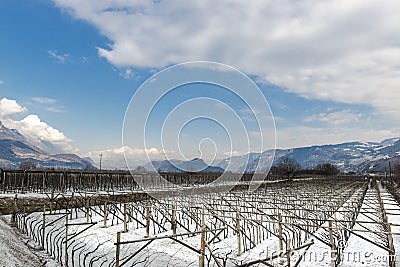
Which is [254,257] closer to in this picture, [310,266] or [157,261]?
[310,266]

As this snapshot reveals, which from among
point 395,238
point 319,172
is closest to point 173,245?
point 395,238

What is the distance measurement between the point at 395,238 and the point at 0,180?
1258 inches

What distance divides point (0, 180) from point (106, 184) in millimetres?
12414

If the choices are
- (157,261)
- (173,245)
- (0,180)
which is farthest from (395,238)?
(0,180)

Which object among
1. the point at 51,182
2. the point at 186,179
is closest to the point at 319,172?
the point at 186,179

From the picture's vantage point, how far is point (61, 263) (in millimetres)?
9297

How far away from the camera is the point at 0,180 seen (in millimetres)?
30188

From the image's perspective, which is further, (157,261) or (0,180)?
(0,180)

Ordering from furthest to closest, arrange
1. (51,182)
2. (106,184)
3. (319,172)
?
(319,172)
(106,184)
(51,182)

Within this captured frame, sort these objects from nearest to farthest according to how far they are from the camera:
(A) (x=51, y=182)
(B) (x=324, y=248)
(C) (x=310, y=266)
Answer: (C) (x=310, y=266) < (B) (x=324, y=248) < (A) (x=51, y=182)

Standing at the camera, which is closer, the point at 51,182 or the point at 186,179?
the point at 51,182

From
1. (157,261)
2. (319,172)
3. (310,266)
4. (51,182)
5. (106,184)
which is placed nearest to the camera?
(310,266)

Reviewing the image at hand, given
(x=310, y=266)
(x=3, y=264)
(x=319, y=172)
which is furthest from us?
(x=319, y=172)

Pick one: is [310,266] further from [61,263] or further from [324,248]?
[61,263]
